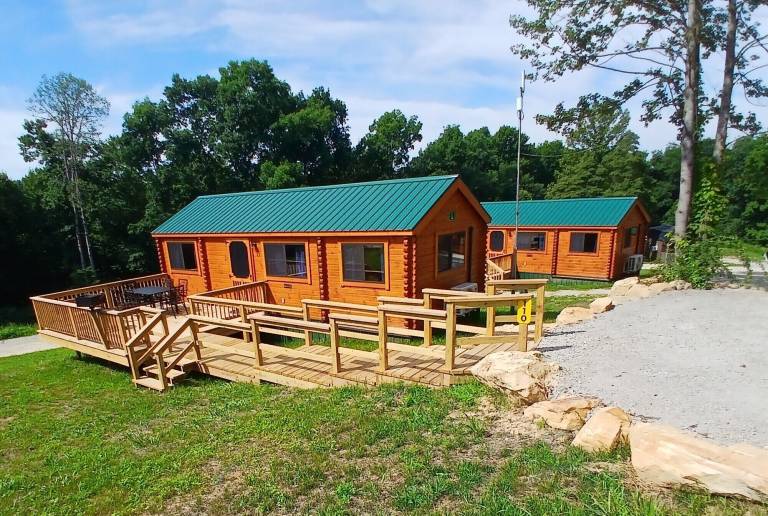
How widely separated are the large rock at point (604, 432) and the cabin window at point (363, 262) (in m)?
7.68

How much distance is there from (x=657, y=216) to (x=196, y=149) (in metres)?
53.4

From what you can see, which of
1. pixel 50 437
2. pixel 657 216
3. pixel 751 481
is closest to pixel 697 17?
pixel 751 481

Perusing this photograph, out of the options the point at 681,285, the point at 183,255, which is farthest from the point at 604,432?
the point at 183,255

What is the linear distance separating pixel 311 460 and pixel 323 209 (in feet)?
31.0

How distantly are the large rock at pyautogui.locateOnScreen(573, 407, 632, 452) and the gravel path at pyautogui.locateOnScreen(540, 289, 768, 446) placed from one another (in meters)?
0.44

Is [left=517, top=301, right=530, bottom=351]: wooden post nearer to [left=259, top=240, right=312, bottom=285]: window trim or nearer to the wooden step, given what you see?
the wooden step

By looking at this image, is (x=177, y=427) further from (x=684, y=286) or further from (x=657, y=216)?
(x=657, y=216)

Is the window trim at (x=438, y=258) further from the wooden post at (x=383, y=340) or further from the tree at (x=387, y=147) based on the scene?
the tree at (x=387, y=147)

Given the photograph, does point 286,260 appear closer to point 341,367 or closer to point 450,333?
point 341,367

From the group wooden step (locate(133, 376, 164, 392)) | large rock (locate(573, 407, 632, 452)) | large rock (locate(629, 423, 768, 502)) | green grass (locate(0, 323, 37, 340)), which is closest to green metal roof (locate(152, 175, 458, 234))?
wooden step (locate(133, 376, 164, 392))

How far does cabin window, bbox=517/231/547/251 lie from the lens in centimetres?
2142

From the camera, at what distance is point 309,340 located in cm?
853

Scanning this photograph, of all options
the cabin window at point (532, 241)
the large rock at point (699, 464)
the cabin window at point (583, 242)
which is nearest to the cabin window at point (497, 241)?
the cabin window at point (532, 241)

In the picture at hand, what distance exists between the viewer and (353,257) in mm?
11633
